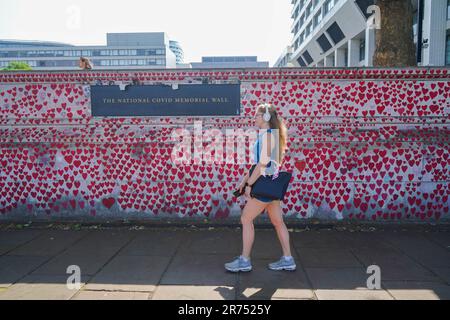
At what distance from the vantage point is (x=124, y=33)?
89.4 metres

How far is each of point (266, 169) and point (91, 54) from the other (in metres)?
92.9

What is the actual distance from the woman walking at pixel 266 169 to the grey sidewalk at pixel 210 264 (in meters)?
0.14

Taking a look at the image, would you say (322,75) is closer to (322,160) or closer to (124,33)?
(322,160)

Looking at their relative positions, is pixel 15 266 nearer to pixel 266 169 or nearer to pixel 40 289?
pixel 40 289

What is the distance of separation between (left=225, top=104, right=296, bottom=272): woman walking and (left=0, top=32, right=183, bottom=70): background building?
84.5 metres

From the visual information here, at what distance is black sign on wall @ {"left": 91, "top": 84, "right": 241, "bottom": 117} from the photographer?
5809 mm

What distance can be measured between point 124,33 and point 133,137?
93853 mm

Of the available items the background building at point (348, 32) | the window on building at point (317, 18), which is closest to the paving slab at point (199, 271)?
the background building at point (348, 32)

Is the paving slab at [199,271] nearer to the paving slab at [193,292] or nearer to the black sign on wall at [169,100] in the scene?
the paving slab at [193,292]

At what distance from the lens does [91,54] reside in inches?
3349

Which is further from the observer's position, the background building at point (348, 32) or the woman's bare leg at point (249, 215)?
the background building at point (348, 32)

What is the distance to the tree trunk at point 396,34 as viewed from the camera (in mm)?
6289

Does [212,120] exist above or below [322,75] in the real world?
below

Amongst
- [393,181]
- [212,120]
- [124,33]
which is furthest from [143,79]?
[124,33]
